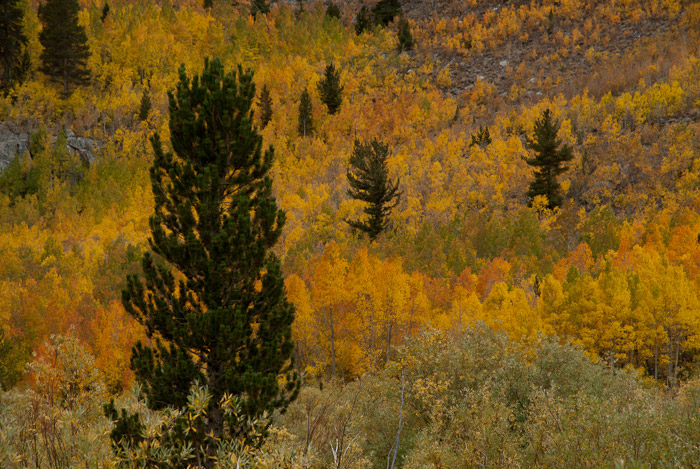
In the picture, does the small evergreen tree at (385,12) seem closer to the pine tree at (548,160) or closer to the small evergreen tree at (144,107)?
the small evergreen tree at (144,107)

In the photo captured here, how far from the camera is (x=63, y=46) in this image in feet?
280

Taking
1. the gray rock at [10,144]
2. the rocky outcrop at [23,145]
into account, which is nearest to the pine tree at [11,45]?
the gray rock at [10,144]

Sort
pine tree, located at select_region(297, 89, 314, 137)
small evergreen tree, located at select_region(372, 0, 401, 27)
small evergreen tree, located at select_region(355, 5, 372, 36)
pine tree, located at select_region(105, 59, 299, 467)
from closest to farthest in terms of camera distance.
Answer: pine tree, located at select_region(105, 59, 299, 467) → pine tree, located at select_region(297, 89, 314, 137) → small evergreen tree, located at select_region(355, 5, 372, 36) → small evergreen tree, located at select_region(372, 0, 401, 27)

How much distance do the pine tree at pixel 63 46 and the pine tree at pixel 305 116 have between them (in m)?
43.9

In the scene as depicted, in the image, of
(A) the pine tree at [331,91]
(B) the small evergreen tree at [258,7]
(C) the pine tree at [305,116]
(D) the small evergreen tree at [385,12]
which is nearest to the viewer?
(B) the small evergreen tree at [258,7]

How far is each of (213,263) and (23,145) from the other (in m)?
86.9

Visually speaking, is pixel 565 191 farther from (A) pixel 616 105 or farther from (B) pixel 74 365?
(B) pixel 74 365

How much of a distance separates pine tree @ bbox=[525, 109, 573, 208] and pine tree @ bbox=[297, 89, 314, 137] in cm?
4250

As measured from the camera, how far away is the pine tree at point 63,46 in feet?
280

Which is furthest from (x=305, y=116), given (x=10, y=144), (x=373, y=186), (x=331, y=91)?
(x=10, y=144)

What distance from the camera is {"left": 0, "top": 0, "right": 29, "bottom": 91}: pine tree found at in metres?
84.5

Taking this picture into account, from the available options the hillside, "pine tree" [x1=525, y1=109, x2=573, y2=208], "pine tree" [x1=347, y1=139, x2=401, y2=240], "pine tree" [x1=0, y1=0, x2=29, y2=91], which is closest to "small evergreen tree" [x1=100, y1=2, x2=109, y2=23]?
the hillside

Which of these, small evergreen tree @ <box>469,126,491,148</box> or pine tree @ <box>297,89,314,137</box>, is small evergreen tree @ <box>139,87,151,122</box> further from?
small evergreen tree @ <box>469,126,491,148</box>

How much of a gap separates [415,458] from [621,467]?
11270 millimetres
